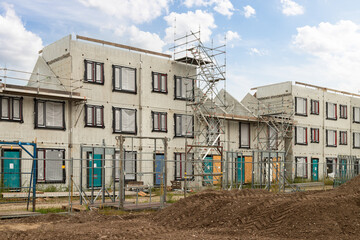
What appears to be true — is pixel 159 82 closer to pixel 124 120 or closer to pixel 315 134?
pixel 124 120

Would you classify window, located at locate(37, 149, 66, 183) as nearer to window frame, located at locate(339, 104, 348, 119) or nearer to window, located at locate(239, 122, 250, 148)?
window, located at locate(239, 122, 250, 148)

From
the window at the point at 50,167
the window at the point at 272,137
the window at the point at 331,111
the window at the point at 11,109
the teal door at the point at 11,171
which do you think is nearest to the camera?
the teal door at the point at 11,171

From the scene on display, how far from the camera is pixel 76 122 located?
2745cm

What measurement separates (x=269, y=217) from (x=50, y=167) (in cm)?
1583

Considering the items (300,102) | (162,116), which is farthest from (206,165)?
(300,102)

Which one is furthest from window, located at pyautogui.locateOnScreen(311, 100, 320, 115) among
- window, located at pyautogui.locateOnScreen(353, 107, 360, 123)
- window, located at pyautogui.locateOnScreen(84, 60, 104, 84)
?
window, located at pyautogui.locateOnScreen(84, 60, 104, 84)

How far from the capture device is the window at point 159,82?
31766 millimetres

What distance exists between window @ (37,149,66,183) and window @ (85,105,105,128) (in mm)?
2595

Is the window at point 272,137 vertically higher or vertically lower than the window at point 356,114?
lower

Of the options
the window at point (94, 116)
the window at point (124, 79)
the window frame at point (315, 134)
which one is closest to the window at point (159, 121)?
the window at point (124, 79)

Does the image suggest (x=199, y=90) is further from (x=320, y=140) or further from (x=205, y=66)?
(x=320, y=140)

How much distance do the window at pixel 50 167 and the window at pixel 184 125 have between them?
364 inches

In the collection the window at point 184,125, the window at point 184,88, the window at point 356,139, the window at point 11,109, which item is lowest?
the window at point 356,139

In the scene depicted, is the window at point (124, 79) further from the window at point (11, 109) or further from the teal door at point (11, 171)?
the teal door at point (11, 171)
